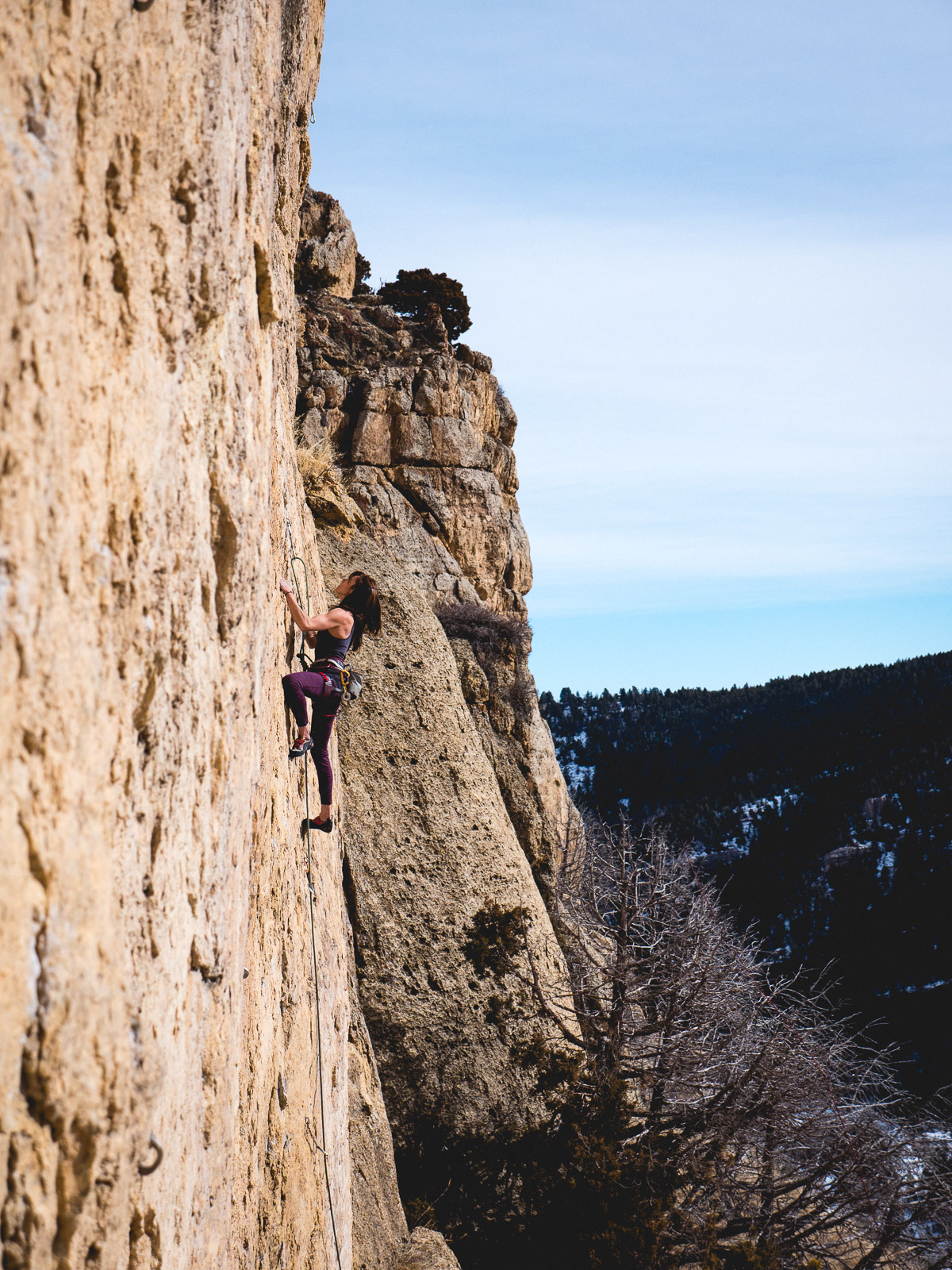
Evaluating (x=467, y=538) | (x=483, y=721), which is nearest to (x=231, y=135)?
(x=483, y=721)

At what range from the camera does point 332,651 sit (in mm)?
6770

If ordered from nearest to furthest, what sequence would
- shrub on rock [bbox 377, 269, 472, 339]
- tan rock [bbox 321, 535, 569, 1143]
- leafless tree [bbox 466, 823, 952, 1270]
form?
leafless tree [bbox 466, 823, 952, 1270] → tan rock [bbox 321, 535, 569, 1143] → shrub on rock [bbox 377, 269, 472, 339]

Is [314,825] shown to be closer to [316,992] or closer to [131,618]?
[316,992]

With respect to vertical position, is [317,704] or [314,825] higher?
[317,704]

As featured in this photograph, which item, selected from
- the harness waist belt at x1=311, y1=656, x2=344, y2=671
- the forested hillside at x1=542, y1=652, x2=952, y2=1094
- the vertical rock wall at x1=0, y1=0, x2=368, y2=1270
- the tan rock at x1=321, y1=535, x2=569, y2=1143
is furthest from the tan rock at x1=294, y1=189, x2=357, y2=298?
the forested hillside at x1=542, y1=652, x2=952, y2=1094

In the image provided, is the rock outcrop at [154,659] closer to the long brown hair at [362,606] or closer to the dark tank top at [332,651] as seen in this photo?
the dark tank top at [332,651]

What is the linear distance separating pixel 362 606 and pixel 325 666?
742 mm

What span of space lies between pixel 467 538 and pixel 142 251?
18.3m

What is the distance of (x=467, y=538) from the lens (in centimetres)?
2116

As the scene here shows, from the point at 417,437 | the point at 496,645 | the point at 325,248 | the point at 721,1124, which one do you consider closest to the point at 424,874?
the point at 721,1124

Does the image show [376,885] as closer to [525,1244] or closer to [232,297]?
[525,1244]

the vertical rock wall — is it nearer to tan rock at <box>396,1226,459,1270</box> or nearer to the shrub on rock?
tan rock at <box>396,1226,459,1270</box>

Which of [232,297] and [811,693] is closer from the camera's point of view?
[232,297]

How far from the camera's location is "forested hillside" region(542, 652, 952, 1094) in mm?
44344
